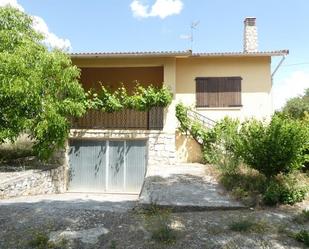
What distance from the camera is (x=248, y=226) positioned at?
7.71m

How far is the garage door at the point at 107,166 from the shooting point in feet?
53.2

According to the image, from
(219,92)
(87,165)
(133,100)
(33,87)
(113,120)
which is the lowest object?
(87,165)

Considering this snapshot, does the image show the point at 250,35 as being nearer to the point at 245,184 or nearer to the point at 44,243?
the point at 245,184

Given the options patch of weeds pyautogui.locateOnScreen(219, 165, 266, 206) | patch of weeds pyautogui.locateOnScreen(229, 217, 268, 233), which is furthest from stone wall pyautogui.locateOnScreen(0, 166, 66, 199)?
patch of weeds pyautogui.locateOnScreen(229, 217, 268, 233)

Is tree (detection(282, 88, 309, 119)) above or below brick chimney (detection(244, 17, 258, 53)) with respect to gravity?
below

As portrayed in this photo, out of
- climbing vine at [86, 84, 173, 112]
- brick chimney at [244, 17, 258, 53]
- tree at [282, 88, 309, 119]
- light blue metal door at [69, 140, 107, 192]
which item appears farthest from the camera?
tree at [282, 88, 309, 119]

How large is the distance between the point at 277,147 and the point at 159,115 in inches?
266

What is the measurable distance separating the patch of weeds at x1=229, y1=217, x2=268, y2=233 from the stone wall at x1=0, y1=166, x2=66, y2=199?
712 centimetres

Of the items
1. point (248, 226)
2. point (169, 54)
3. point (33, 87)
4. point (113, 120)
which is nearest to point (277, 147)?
point (248, 226)

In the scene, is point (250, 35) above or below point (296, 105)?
above

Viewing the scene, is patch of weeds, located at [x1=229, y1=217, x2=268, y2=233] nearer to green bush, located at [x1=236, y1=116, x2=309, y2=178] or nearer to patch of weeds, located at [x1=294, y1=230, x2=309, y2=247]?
patch of weeds, located at [x1=294, y1=230, x2=309, y2=247]

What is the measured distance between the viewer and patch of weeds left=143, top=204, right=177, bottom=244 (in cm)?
720

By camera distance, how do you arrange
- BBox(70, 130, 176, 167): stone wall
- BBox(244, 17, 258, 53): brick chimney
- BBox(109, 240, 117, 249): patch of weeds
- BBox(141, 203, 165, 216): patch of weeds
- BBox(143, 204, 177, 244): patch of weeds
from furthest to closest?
1. BBox(244, 17, 258, 53): brick chimney
2. BBox(70, 130, 176, 167): stone wall
3. BBox(141, 203, 165, 216): patch of weeds
4. BBox(143, 204, 177, 244): patch of weeds
5. BBox(109, 240, 117, 249): patch of weeds

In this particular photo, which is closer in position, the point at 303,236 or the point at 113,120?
the point at 303,236
